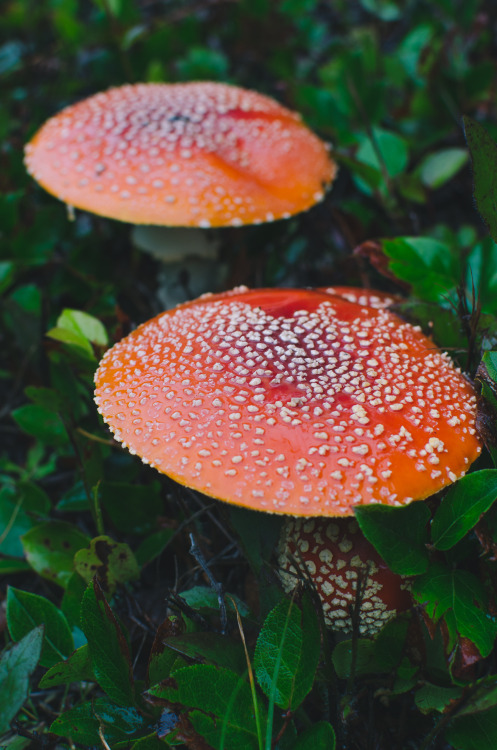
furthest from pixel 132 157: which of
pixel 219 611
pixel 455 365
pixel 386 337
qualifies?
pixel 219 611

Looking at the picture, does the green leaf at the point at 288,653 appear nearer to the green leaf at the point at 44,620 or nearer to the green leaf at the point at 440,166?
the green leaf at the point at 44,620

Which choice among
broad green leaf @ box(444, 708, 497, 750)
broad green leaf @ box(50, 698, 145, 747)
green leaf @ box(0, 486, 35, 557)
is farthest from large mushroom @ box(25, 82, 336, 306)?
broad green leaf @ box(444, 708, 497, 750)

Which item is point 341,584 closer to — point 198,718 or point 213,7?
point 198,718

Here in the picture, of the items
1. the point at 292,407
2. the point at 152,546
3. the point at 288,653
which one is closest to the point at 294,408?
the point at 292,407

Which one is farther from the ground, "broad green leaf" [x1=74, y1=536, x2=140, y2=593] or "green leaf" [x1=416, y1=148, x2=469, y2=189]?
"green leaf" [x1=416, y1=148, x2=469, y2=189]

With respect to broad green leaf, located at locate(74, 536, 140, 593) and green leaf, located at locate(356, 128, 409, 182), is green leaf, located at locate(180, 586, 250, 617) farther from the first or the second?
green leaf, located at locate(356, 128, 409, 182)

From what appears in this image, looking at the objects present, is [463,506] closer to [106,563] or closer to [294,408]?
[294,408]

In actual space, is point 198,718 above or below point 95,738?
above
